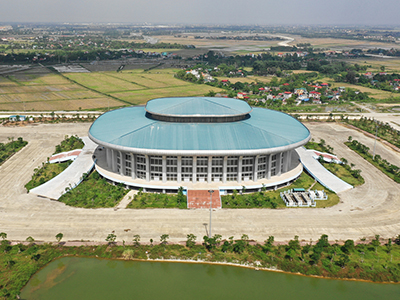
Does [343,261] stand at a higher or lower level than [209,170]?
lower

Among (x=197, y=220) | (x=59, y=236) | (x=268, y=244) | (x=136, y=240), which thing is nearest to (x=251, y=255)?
(x=268, y=244)

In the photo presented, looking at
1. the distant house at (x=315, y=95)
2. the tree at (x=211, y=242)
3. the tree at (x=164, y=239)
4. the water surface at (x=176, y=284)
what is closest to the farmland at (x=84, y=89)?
the distant house at (x=315, y=95)

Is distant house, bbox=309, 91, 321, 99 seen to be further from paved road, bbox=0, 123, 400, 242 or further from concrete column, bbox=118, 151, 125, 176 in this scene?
→ concrete column, bbox=118, 151, 125, 176

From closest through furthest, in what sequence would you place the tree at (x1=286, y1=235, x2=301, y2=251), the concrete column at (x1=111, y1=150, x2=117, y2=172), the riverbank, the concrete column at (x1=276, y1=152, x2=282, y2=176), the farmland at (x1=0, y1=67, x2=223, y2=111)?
the riverbank → the tree at (x1=286, y1=235, x2=301, y2=251) → the concrete column at (x1=276, y1=152, x2=282, y2=176) → the concrete column at (x1=111, y1=150, x2=117, y2=172) → the farmland at (x1=0, y1=67, x2=223, y2=111)

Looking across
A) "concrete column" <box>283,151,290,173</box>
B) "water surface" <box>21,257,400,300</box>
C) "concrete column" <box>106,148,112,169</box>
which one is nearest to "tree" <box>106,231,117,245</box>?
"water surface" <box>21,257,400,300</box>

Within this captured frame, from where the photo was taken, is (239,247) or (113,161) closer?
(239,247)

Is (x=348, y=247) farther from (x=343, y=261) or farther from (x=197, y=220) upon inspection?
(x=197, y=220)
